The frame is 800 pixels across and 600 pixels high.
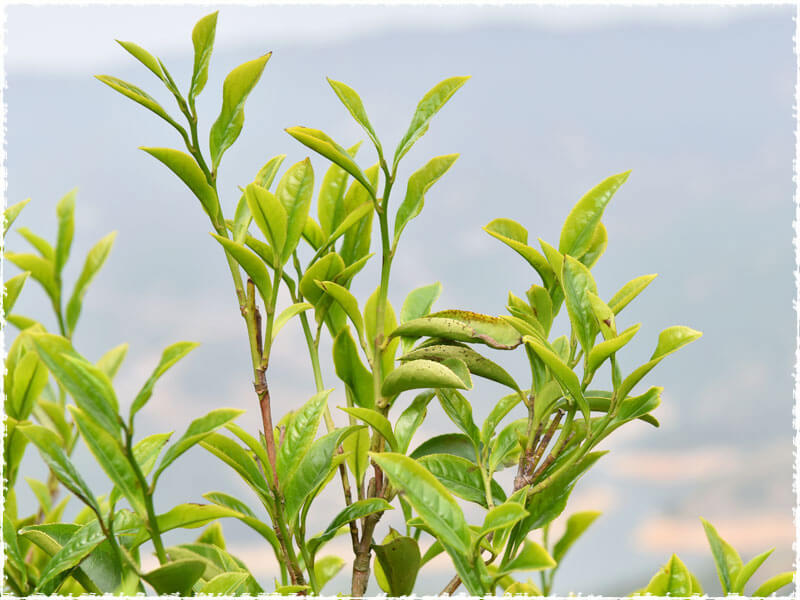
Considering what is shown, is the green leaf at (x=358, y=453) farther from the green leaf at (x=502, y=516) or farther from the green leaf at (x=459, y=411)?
the green leaf at (x=502, y=516)

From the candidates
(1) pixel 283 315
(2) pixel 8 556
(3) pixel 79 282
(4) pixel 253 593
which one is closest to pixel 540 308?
(1) pixel 283 315

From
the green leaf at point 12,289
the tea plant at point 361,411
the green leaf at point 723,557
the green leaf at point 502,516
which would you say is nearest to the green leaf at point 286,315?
the tea plant at point 361,411

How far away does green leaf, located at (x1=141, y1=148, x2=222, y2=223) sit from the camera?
0.71 meters

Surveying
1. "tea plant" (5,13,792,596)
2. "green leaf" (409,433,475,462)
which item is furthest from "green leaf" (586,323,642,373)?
"green leaf" (409,433,475,462)

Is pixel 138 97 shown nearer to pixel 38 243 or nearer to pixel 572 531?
pixel 38 243

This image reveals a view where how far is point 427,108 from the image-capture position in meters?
0.77

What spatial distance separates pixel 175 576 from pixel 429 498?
0.72 feet

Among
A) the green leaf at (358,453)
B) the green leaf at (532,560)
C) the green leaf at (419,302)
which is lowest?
the green leaf at (532,560)

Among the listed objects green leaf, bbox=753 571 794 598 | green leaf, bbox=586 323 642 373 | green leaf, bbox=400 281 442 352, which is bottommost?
green leaf, bbox=753 571 794 598

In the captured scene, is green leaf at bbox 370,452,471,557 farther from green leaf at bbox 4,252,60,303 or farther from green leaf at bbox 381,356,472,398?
green leaf at bbox 4,252,60,303

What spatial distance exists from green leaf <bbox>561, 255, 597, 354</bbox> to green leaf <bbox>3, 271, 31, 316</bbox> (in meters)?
0.67

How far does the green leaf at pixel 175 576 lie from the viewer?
1.97 feet

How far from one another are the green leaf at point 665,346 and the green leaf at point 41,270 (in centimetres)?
87

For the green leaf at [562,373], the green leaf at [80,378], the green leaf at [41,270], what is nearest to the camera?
the green leaf at [80,378]
